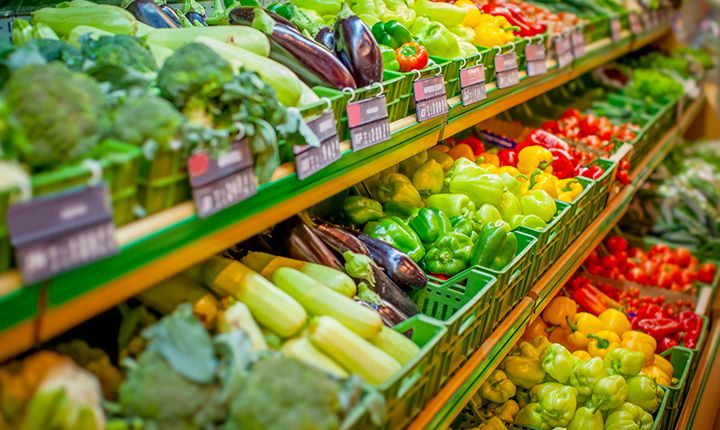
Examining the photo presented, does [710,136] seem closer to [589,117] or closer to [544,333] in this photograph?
[589,117]

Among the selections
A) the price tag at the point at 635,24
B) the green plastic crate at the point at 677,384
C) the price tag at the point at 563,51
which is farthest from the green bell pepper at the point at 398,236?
the price tag at the point at 635,24

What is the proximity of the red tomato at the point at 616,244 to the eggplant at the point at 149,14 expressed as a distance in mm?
3257

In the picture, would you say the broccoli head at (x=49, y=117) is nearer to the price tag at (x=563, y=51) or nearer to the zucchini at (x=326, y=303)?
the zucchini at (x=326, y=303)

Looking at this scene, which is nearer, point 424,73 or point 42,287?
point 42,287

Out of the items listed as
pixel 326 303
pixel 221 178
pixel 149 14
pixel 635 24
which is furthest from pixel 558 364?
pixel 635 24

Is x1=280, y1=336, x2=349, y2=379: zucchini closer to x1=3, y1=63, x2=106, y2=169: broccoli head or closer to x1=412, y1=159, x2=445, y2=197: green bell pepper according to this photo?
x1=3, y1=63, x2=106, y2=169: broccoli head

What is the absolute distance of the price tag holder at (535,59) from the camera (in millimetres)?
2646

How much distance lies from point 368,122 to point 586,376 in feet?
4.96

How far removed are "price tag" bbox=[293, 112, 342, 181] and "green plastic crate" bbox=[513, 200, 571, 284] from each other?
0.98 meters

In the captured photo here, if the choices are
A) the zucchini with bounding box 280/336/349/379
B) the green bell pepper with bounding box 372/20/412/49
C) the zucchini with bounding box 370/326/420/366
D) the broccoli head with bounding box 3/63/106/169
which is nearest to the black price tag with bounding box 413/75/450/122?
the green bell pepper with bounding box 372/20/412/49

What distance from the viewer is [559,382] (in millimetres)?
2391

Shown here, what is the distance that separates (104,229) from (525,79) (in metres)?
2.22

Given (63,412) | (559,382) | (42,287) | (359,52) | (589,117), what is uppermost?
(359,52)

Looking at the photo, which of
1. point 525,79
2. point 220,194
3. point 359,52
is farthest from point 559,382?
point 220,194
